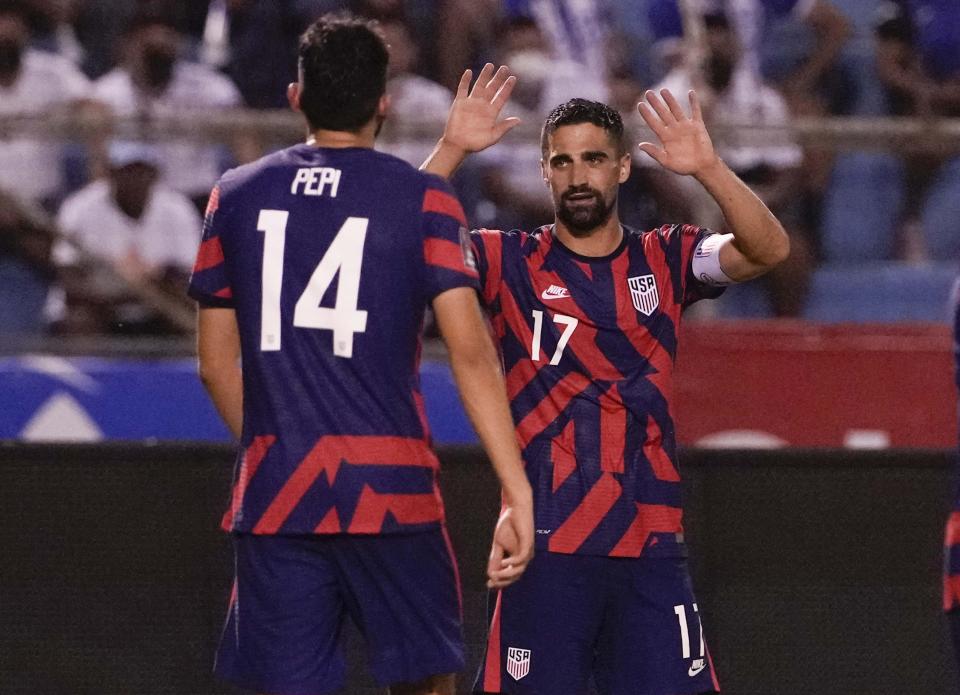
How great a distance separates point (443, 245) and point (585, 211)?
774 millimetres

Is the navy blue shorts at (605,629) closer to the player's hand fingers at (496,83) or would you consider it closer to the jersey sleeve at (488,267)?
the jersey sleeve at (488,267)

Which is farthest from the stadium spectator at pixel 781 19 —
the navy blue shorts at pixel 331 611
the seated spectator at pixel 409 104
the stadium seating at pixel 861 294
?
the navy blue shorts at pixel 331 611

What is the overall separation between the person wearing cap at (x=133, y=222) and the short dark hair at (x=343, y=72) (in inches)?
151

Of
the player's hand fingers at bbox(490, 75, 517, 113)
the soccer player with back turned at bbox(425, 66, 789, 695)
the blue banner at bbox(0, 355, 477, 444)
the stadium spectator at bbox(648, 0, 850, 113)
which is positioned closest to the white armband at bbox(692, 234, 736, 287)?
the soccer player with back turned at bbox(425, 66, 789, 695)

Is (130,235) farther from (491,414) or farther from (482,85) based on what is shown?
(491,414)

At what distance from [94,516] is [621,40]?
14.3 feet

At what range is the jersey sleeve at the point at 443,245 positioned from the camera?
3.61 meters

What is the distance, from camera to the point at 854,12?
859 cm

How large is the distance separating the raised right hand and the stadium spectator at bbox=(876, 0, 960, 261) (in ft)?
13.4

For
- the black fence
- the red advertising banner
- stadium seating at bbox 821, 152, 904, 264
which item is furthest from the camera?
stadium seating at bbox 821, 152, 904, 264

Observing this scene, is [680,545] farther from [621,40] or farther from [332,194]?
[621,40]

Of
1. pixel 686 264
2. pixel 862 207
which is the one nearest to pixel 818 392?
pixel 862 207

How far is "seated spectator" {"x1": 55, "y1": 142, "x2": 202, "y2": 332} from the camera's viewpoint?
7.28 meters

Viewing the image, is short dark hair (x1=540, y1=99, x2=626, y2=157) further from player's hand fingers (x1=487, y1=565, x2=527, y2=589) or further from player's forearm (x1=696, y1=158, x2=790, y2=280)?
player's hand fingers (x1=487, y1=565, x2=527, y2=589)
